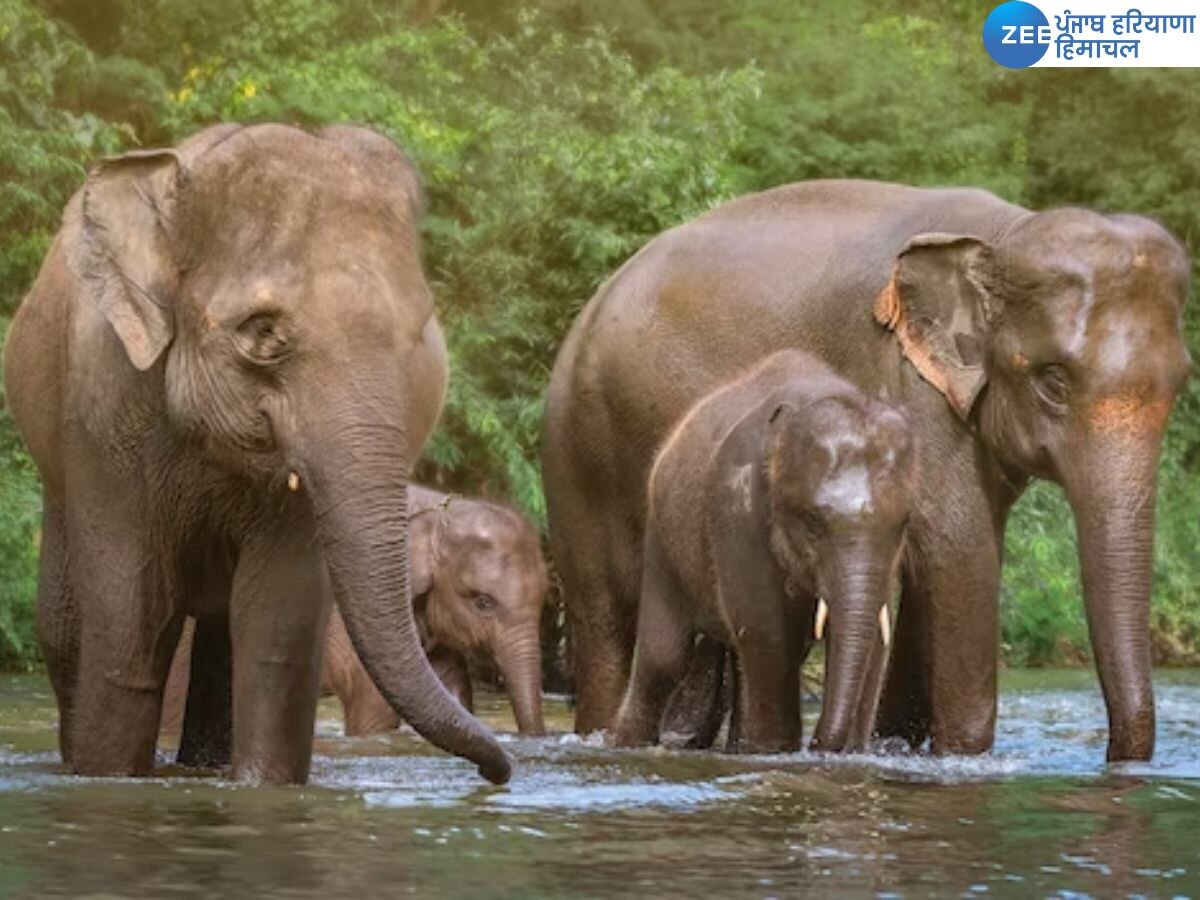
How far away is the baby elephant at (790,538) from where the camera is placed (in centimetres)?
938

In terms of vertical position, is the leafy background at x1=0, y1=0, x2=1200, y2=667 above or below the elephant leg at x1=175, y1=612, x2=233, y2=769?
above

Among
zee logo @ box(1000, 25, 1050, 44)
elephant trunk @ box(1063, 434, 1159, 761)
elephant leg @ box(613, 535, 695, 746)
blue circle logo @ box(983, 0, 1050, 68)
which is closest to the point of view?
elephant trunk @ box(1063, 434, 1159, 761)

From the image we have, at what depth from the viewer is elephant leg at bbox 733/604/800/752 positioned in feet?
31.9

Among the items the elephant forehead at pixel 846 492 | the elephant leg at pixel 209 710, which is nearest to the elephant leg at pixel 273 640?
the elephant leg at pixel 209 710

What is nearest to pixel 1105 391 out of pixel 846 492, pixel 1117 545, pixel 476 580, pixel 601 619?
pixel 1117 545

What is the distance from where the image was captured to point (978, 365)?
33.8 ft

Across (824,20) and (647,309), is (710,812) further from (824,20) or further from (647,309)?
(824,20)

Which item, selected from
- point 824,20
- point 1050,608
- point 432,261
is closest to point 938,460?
point 432,261

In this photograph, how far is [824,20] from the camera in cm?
3306

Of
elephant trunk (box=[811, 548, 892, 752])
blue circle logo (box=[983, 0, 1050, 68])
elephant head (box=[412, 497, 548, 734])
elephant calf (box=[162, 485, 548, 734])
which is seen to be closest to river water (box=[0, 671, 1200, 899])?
elephant trunk (box=[811, 548, 892, 752])

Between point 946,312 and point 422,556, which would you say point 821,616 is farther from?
point 422,556

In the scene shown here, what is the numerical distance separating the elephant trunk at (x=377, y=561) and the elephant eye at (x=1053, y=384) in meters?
3.19

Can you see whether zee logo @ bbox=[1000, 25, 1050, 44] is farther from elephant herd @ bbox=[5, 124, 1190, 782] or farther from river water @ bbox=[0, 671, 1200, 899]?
river water @ bbox=[0, 671, 1200, 899]

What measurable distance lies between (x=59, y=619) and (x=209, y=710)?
21.0 inches
